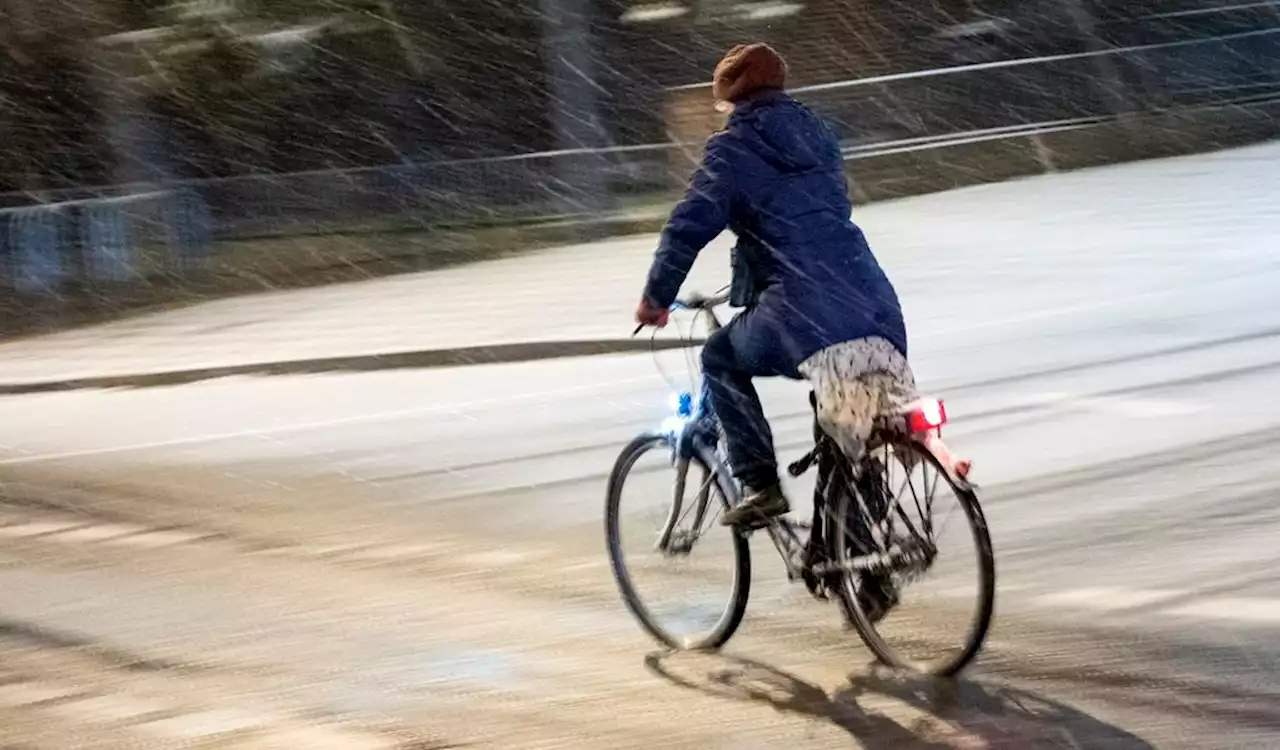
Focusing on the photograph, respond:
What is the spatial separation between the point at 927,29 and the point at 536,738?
83.9 feet

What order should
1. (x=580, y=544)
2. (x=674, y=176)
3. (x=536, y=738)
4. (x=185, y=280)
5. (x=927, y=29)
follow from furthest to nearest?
(x=927, y=29) < (x=674, y=176) < (x=185, y=280) < (x=580, y=544) < (x=536, y=738)

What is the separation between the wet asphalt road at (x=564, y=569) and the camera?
5.09 meters

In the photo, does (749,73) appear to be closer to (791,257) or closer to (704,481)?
(791,257)

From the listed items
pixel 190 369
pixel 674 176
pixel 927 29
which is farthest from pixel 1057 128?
pixel 190 369

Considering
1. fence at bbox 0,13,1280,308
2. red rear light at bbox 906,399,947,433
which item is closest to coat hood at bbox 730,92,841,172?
red rear light at bbox 906,399,947,433

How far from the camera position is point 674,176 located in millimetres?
21172

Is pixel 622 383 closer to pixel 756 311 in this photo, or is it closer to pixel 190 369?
pixel 190 369

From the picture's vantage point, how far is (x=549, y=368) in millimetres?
11992

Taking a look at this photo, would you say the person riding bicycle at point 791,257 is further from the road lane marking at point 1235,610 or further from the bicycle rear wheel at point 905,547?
the road lane marking at point 1235,610

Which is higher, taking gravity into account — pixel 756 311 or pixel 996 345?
pixel 756 311

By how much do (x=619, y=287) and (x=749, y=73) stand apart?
10153mm

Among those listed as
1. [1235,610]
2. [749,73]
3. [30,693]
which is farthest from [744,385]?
[30,693]

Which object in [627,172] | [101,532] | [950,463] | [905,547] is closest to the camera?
[950,463]

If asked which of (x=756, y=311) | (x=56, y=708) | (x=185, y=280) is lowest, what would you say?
(x=185, y=280)
